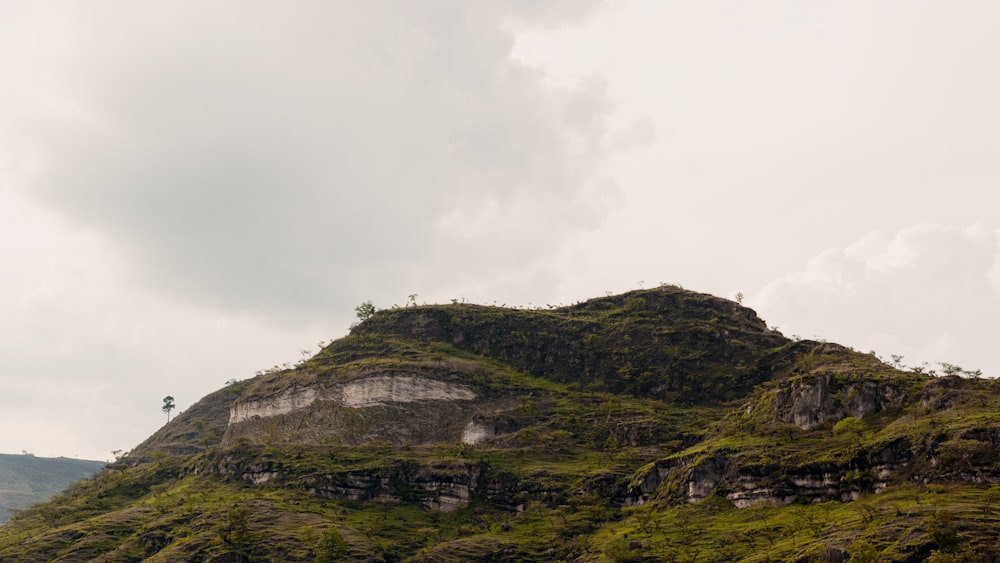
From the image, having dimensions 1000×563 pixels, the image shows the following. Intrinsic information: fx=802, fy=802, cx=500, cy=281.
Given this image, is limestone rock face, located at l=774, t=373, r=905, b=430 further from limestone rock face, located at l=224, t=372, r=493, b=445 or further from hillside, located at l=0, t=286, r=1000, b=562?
limestone rock face, located at l=224, t=372, r=493, b=445

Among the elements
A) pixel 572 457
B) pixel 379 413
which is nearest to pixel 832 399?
pixel 572 457

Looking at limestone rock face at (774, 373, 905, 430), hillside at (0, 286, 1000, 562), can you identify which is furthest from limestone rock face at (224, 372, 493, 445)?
limestone rock face at (774, 373, 905, 430)

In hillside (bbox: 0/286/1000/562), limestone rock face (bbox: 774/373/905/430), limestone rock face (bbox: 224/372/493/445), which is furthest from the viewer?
limestone rock face (bbox: 224/372/493/445)

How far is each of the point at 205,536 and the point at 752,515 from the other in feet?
257

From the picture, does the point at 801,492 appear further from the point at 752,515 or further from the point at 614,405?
the point at 614,405

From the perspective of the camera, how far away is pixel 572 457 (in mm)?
142750

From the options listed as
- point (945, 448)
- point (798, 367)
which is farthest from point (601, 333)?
point (945, 448)

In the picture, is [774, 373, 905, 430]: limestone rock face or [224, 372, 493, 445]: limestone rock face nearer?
[774, 373, 905, 430]: limestone rock face

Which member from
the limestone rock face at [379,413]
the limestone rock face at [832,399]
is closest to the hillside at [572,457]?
the limestone rock face at [832,399]

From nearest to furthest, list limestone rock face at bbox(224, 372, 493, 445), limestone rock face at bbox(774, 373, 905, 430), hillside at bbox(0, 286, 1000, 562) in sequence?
hillside at bbox(0, 286, 1000, 562) < limestone rock face at bbox(774, 373, 905, 430) < limestone rock face at bbox(224, 372, 493, 445)

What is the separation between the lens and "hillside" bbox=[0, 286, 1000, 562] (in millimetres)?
99688

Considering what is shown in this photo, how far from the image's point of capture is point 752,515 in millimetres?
107500

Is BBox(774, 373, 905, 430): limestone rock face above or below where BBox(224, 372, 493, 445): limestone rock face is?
below

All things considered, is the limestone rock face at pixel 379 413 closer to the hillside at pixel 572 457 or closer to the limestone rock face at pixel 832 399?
the hillside at pixel 572 457
